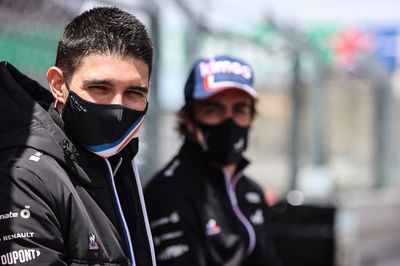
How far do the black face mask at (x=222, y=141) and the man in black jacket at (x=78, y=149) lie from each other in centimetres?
86

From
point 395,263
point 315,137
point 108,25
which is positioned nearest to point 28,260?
point 108,25

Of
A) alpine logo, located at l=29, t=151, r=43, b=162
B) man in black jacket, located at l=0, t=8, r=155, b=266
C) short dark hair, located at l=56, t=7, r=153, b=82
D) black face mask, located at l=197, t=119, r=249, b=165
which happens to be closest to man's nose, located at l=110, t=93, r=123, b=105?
man in black jacket, located at l=0, t=8, r=155, b=266

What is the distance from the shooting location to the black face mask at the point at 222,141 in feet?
9.04

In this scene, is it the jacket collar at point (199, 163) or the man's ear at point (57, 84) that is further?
the jacket collar at point (199, 163)

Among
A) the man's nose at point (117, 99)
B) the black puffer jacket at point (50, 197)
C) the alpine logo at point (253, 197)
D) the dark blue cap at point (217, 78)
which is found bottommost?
the alpine logo at point (253, 197)

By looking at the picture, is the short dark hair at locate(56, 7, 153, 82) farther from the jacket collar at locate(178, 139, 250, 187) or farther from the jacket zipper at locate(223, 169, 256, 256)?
the jacket zipper at locate(223, 169, 256, 256)

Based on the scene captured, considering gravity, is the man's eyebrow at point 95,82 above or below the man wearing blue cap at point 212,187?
above

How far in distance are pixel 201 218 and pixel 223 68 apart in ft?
2.19

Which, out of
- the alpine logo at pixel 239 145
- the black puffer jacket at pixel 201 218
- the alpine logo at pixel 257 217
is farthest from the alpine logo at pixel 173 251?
→ the alpine logo at pixel 239 145

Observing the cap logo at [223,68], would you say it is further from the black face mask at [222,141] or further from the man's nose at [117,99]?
the man's nose at [117,99]

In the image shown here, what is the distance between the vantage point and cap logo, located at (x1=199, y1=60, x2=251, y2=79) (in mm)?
2727

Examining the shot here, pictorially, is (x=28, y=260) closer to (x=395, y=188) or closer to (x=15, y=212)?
(x=15, y=212)

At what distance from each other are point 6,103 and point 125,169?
447 mm

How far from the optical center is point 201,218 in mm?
2518
